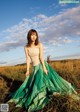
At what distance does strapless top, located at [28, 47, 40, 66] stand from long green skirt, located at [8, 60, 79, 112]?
0.12 m

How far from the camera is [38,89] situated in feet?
25.8

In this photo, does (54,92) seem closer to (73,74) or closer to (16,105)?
(16,105)

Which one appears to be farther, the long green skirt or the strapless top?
the strapless top

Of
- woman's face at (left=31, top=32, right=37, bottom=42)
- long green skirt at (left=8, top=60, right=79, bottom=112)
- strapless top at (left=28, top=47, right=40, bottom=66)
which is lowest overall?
long green skirt at (left=8, top=60, right=79, bottom=112)

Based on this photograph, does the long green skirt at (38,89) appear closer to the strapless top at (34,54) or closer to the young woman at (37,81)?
the young woman at (37,81)

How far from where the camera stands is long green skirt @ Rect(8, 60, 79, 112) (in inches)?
298

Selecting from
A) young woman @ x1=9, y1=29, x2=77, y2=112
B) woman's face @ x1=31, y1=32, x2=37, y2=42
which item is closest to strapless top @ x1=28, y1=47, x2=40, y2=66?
young woman @ x1=9, y1=29, x2=77, y2=112

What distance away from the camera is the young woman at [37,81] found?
7824mm

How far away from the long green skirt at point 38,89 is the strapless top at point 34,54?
12cm

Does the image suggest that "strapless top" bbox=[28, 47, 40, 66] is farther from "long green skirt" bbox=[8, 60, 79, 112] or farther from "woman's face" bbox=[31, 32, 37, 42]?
"woman's face" bbox=[31, 32, 37, 42]

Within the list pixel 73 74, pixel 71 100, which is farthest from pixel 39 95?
pixel 73 74

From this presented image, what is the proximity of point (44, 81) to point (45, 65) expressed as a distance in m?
0.52

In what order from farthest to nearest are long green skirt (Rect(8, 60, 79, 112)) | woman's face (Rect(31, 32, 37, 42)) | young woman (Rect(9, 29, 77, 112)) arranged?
woman's face (Rect(31, 32, 37, 42))
young woman (Rect(9, 29, 77, 112))
long green skirt (Rect(8, 60, 79, 112))

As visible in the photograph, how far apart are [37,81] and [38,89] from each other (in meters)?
0.27
